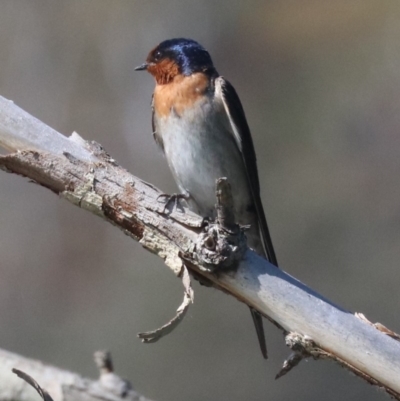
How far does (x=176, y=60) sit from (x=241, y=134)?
13.8 inches

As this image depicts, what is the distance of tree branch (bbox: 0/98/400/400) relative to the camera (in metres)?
1.86

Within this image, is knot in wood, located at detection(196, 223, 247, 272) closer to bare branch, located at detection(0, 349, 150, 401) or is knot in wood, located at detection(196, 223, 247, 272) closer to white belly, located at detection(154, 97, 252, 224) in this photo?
bare branch, located at detection(0, 349, 150, 401)

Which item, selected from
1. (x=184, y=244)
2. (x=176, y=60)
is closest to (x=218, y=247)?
(x=184, y=244)

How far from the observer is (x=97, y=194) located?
1.98 metres

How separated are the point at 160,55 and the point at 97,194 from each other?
1.19m

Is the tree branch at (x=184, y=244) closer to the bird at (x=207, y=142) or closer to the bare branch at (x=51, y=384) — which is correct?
the bare branch at (x=51, y=384)

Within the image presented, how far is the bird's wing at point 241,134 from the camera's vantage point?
2.81 meters

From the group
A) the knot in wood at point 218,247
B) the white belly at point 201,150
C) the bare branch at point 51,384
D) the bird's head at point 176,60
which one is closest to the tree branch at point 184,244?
the knot in wood at point 218,247

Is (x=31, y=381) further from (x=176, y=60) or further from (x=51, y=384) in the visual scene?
(x=176, y=60)

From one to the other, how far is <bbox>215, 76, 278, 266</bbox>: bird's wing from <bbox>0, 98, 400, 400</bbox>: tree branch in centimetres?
83

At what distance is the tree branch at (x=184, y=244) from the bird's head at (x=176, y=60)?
0.99m

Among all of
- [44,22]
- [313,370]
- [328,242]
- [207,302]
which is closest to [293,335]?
[313,370]

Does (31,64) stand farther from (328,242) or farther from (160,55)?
(160,55)

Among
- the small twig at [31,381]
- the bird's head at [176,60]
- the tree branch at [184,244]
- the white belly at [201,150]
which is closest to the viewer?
the small twig at [31,381]
